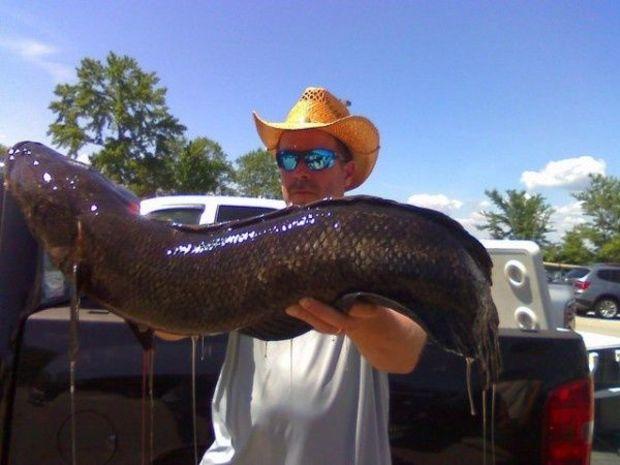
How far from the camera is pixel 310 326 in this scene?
1.73 m

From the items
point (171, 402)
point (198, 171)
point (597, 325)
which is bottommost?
point (597, 325)

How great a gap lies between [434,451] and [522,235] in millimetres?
40896

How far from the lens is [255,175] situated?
44.0 metres

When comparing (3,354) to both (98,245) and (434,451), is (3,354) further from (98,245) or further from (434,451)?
(434,451)

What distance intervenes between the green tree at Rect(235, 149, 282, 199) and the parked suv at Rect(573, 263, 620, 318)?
21731mm

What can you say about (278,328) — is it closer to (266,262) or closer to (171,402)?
(266,262)

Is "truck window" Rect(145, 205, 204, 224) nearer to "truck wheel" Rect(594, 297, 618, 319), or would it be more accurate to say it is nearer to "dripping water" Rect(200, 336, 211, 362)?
"dripping water" Rect(200, 336, 211, 362)

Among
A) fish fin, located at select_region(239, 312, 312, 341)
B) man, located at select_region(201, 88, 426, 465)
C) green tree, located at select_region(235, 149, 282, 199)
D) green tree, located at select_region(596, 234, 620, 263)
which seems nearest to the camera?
fish fin, located at select_region(239, 312, 312, 341)

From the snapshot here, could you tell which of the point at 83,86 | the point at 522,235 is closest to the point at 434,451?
the point at 83,86

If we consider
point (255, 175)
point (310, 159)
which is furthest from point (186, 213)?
point (255, 175)

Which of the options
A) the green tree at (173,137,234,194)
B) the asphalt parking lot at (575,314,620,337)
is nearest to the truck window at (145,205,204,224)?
the asphalt parking lot at (575,314,620,337)

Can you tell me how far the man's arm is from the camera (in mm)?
1674

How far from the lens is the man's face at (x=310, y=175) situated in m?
2.37

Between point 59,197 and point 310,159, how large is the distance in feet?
3.10
